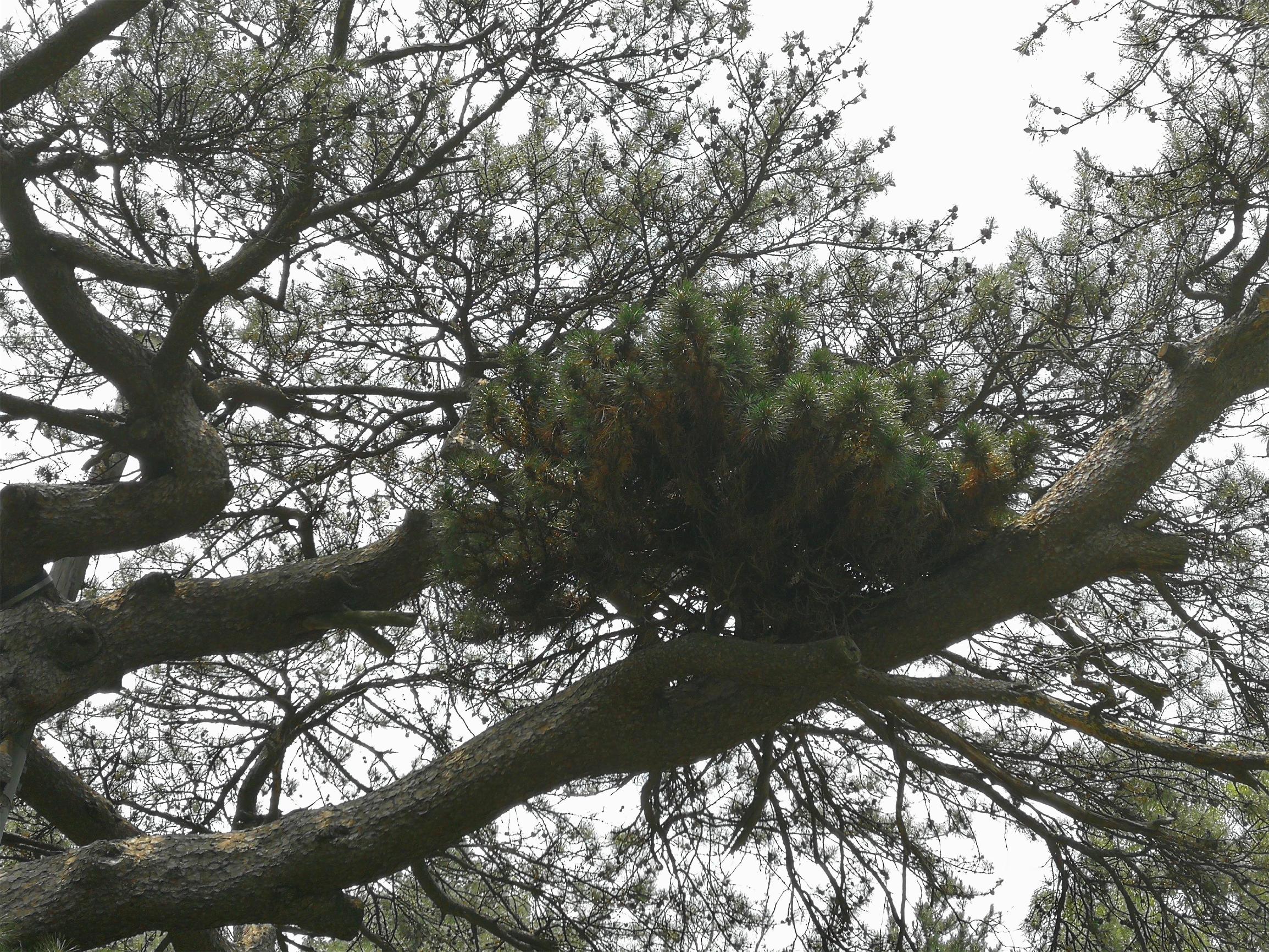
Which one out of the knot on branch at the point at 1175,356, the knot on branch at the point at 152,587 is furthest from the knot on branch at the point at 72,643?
the knot on branch at the point at 1175,356

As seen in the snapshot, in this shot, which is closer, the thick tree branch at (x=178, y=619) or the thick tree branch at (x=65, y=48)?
the thick tree branch at (x=65, y=48)

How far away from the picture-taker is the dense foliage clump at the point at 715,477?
10.3 ft

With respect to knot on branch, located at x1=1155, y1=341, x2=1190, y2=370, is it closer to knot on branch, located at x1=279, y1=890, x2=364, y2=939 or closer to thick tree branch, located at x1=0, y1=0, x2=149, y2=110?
knot on branch, located at x1=279, y1=890, x2=364, y2=939

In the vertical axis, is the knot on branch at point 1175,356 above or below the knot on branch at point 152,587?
above

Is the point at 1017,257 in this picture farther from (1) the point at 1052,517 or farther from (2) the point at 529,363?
(2) the point at 529,363

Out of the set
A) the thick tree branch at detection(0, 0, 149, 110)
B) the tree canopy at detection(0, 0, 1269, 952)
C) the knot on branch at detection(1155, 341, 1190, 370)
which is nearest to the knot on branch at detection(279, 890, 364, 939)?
the tree canopy at detection(0, 0, 1269, 952)

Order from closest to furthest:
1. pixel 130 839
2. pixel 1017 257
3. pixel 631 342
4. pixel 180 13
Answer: pixel 631 342, pixel 130 839, pixel 180 13, pixel 1017 257

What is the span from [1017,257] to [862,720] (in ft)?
8.49

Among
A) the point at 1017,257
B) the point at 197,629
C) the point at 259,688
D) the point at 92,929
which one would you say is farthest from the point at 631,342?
the point at 259,688

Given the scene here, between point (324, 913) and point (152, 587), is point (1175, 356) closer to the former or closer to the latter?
point (324, 913)

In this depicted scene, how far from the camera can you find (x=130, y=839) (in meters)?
3.66

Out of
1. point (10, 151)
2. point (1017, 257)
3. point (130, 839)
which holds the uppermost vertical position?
point (1017, 257)

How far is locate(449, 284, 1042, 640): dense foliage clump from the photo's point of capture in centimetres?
313

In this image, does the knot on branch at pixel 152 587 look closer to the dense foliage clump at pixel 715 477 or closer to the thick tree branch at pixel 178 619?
the thick tree branch at pixel 178 619
